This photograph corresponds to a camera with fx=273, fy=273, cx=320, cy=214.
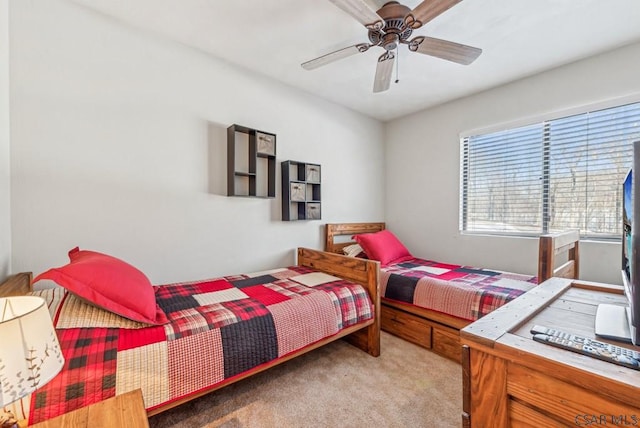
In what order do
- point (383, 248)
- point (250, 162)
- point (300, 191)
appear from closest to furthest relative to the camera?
point (250, 162) → point (300, 191) → point (383, 248)

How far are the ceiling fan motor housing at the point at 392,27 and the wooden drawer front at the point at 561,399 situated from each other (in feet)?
5.83

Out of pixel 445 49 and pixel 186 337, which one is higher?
pixel 445 49

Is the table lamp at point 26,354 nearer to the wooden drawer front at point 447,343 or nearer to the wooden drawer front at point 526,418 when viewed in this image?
the wooden drawer front at point 526,418

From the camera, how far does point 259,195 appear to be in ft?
8.59

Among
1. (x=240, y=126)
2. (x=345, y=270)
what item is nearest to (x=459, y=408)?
(x=345, y=270)

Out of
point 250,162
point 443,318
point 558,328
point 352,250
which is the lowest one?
point 443,318

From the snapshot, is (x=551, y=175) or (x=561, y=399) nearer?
(x=561, y=399)

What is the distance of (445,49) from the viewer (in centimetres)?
174

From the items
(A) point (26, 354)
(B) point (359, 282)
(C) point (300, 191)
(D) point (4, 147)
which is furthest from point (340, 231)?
(A) point (26, 354)

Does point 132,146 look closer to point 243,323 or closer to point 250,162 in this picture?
point 250,162

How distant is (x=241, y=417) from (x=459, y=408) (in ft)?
3.96

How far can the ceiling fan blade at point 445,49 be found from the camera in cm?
168

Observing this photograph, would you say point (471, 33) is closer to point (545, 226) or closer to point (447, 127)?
point (447, 127)

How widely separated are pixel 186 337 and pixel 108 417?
466mm
